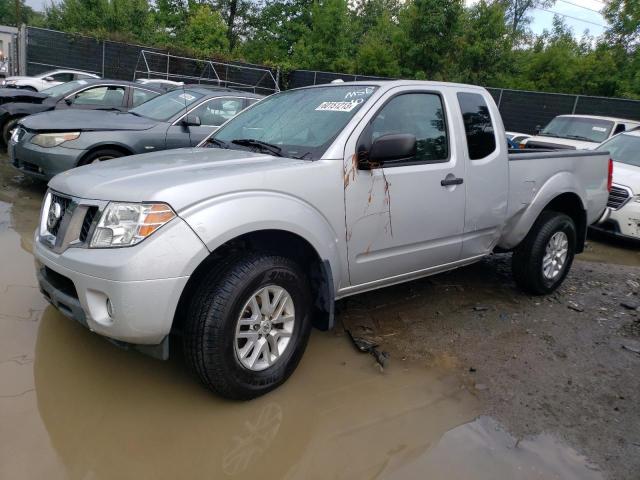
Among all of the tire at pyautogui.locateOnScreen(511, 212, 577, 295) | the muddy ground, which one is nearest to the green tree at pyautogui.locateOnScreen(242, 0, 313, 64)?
the tire at pyautogui.locateOnScreen(511, 212, 577, 295)

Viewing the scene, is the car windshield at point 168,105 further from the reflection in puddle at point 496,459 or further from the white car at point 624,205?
the white car at point 624,205

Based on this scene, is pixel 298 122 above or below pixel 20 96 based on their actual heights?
above

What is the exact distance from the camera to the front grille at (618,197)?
6.95m

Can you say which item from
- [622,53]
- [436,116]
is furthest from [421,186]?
[622,53]

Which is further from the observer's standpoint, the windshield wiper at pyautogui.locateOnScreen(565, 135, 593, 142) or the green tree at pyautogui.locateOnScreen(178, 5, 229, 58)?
the green tree at pyautogui.locateOnScreen(178, 5, 229, 58)

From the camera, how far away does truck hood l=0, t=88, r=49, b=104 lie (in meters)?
9.28

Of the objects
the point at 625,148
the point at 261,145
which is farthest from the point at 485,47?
the point at 261,145

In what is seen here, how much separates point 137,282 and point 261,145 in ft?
4.58

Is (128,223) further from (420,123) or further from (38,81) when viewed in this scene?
(38,81)

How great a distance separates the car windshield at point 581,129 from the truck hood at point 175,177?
1021 centimetres

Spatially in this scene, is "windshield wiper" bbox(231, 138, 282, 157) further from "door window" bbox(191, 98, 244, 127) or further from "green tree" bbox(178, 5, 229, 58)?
"green tree" bbox(178, 5, 229, 58)

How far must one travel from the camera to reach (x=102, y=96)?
850 centimetres

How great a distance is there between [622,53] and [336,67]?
1329 centimetres

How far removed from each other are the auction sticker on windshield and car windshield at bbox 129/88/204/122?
3818 millimetres
